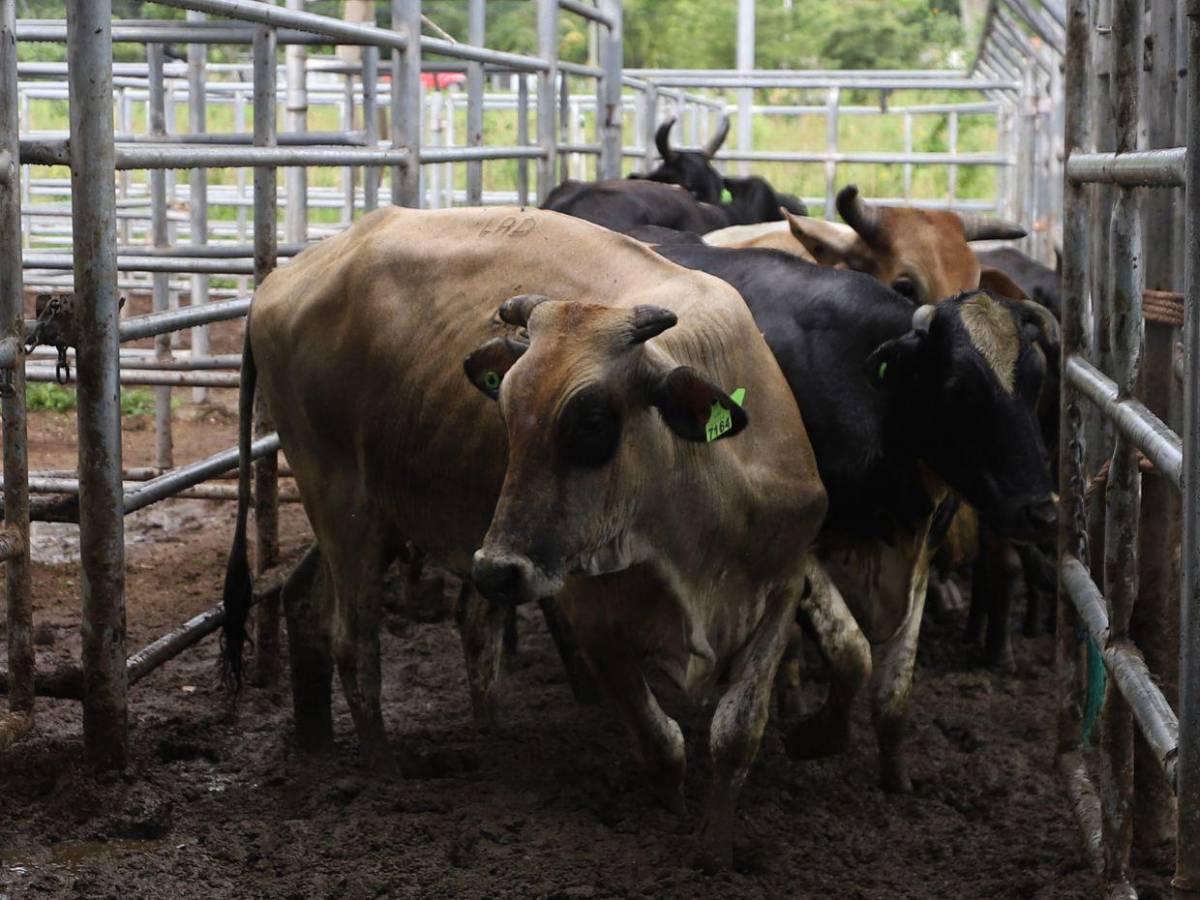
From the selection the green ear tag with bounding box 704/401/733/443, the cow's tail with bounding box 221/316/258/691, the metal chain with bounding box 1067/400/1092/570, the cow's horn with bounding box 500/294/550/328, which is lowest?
the cow's tail with bounding box 221/316/258/691

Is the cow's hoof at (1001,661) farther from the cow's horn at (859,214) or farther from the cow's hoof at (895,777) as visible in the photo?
the cow's horn at (859,214)

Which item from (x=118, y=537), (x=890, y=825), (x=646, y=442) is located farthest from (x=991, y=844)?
(x=118, y=537)

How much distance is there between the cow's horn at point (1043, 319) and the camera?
5129 millimetres

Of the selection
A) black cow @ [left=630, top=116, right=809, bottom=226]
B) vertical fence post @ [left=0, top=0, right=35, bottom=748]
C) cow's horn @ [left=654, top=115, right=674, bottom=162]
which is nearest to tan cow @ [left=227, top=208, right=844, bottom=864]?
vertical fence post @ [left=0, top=0, right=35, bottom=748]

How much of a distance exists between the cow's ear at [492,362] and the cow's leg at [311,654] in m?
1.29

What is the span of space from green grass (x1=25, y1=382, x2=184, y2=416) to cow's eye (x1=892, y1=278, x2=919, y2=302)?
19.3ft

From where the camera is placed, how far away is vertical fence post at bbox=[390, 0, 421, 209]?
21.1 ft

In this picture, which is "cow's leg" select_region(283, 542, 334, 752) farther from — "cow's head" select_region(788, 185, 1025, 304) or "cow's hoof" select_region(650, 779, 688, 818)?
"cow's head" select_region(788, 185, 1025, 304)

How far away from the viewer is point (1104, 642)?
140 inches

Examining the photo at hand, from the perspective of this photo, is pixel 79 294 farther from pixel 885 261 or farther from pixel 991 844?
pixel 885 261

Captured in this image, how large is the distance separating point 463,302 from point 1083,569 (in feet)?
6.08

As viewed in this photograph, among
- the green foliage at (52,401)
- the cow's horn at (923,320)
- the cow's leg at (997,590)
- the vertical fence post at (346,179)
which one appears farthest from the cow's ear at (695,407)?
the green foliage at (52,401)

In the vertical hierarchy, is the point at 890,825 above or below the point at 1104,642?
below

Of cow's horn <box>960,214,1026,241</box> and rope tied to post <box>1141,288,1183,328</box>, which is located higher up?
cow's horn <box>960,214,1026,241</box>
